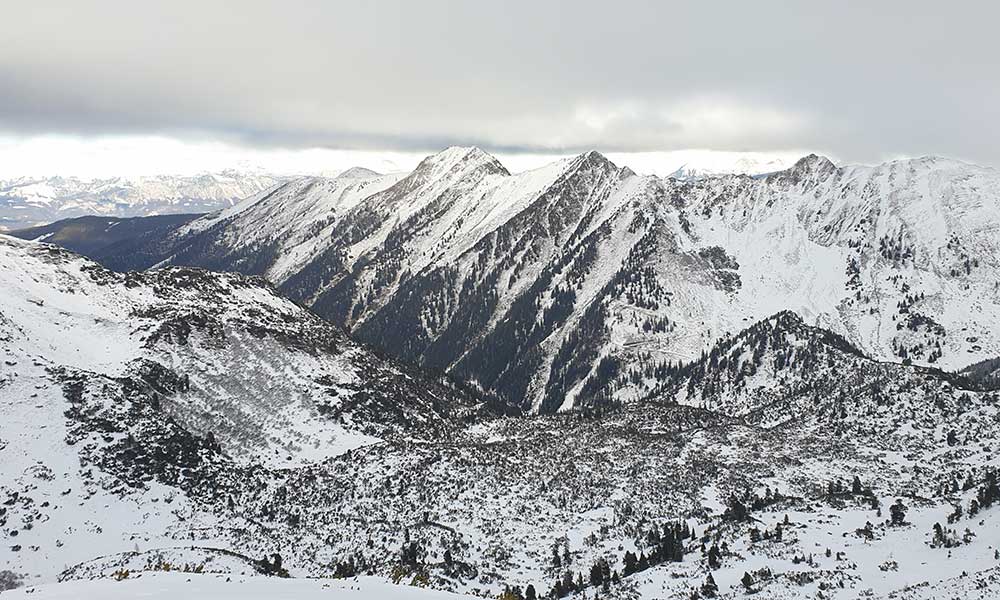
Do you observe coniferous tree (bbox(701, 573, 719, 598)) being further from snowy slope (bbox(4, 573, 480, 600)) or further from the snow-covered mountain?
snowy slope (bbox(4, 573, 480, 600))

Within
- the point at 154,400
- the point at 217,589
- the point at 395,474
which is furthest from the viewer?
the point at 154,400

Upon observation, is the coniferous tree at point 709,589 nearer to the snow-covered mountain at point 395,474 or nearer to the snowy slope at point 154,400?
the snow-covered mountain at point 395,474

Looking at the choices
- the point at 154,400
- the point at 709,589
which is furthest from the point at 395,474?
the point at 709,589

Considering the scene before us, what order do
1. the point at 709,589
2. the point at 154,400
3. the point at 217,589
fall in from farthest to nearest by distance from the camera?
the point at 154,400 → the point at 709,589 → the point at 217,589

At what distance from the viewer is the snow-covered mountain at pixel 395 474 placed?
5106 cm

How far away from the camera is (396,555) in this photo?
5850cm

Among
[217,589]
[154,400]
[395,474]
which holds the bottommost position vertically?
[395,474]

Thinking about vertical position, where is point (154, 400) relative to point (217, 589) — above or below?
below

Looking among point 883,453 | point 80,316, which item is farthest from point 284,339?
point 883,453

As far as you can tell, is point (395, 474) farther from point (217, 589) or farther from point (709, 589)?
point (217, 589)

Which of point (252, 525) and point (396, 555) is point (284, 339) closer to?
point (252, 525)

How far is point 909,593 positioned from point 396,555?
1634 inches

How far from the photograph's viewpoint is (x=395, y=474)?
8581 cm

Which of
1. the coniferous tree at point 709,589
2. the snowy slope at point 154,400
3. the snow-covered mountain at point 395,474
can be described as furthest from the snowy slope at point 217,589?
the snowy slope at point 154,400
